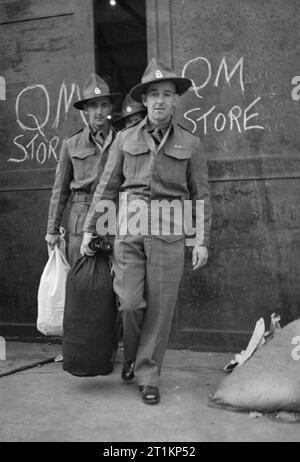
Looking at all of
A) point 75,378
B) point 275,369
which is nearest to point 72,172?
point 75,378

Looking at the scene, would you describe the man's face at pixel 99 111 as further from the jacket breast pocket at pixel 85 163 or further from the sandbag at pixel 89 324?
the sandbag at pixel 89 324

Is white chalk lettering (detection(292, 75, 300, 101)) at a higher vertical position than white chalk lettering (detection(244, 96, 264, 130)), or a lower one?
higher

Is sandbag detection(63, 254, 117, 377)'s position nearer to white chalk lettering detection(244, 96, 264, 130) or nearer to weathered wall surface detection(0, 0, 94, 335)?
weathered wall surface detection(0, 0, 94, 335)

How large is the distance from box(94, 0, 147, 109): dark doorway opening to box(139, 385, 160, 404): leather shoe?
2.79m

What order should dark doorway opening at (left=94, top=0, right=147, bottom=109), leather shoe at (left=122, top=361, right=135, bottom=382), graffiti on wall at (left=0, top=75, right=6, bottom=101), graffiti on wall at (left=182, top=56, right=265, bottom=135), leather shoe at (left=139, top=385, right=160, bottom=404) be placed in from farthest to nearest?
dark doorway opening at (left=94, top=0, right=147, bottom=109) < graffiti on wall at (left=0, top=75, right=6, bottom=101) < graffiti on wall at (left=182, top=56, right=265, bottom=135) < leather shoe at (left=122, top=361, right=135, bottom=382) < leather shoe at (left=139, top=385, right=160, bottom=404)

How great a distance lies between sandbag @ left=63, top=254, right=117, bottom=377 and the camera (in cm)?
337

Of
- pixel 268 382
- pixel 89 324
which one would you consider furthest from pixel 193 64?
pixel 268 382

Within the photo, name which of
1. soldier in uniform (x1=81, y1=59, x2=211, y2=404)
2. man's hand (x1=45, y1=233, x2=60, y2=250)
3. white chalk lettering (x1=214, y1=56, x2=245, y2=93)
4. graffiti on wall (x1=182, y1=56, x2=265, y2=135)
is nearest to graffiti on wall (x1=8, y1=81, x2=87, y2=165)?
man's hand (x1=45, y1=233, x2=60, y2=250)

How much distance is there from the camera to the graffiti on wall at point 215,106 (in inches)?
170

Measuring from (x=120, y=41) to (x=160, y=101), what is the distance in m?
3.13

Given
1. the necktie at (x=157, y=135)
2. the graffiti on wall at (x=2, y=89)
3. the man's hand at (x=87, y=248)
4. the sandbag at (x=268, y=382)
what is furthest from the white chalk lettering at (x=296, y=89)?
→ the graffiti on wall at (x=2, y=89)

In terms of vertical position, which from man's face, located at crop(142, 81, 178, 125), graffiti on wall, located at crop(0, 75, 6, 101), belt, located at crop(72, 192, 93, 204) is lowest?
belt, located at crop(72, 192, 93, 204)
